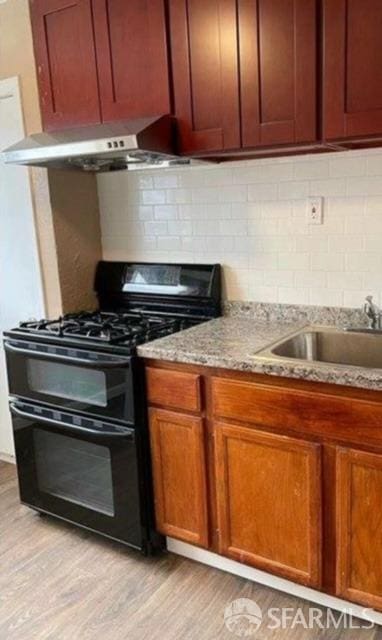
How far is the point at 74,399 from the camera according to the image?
218 cm

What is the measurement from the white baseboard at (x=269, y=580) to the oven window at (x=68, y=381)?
2.25ft

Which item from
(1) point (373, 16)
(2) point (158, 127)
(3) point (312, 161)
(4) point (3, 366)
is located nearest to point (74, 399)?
(4) point (3, 366)

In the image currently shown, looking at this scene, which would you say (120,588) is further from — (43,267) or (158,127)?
(158,127)

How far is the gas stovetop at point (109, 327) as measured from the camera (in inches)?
81.4

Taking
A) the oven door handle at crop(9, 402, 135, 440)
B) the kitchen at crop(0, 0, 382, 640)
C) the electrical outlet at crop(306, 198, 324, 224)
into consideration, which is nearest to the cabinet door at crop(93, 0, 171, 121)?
the kitchen at crop(0, 0, 382, 640)

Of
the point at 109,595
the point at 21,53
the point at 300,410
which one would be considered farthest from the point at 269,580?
the point at 21,53

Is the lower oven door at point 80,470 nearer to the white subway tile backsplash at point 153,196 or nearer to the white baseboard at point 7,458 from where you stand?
the white baseboard at point 7,458

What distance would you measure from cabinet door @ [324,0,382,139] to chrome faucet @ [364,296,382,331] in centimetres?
66

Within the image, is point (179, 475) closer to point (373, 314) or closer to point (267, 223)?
point (373, 314)

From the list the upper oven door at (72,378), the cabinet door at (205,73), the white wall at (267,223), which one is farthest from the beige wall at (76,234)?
the cabinet door at (205,73)

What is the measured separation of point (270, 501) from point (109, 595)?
728mm

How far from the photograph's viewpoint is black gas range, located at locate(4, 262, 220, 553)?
6.67ft

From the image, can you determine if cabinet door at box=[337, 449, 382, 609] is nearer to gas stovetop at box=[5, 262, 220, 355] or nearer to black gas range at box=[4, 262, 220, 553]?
black gas range at box=[4, 262, 220, 553]

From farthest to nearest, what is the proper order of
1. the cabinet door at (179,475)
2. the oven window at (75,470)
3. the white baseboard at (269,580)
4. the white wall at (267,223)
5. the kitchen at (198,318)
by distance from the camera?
the oven window at (75,470) → the white wall at (267,223) → the cabinet door at (179,475) → the white baseboard at (269,580) → the kitchen at (198,318)
